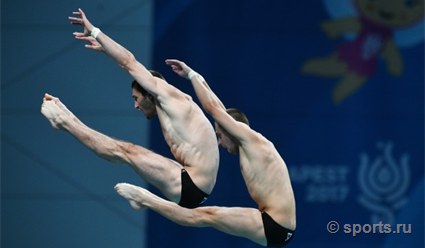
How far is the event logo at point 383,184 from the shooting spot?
938 centimetres

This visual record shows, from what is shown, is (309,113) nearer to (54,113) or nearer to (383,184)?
(383,184)

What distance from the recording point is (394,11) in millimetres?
9430

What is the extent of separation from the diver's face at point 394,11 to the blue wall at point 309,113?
0.09 metres

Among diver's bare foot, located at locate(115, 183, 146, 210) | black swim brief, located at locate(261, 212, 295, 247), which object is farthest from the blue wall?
black swim brief, located at locate(261, 212, 295, 247)

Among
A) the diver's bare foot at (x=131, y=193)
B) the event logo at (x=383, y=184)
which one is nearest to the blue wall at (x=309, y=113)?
the event logo at (x=383, y=184)

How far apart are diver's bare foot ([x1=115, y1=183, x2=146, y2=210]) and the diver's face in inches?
134

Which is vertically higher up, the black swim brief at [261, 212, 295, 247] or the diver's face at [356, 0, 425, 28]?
the diver's face at [356, 0, 425, 28]

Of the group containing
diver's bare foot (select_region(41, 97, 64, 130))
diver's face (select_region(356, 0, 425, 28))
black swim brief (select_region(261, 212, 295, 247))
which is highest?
diver's face (select_region(356, 0, 425, 28))

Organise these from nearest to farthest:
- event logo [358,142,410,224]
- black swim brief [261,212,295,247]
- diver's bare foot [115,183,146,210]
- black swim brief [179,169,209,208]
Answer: black swim brief [179,169,209,208]
black swim brief [261,212,295,247]
diver's bare foot [115,183,146,210]
event logo [358,142,410,224]

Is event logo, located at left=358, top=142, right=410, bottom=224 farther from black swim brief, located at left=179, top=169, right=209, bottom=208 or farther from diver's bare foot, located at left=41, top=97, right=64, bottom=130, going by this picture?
diver's bare foot, located at left=41, top=97, right=64, bottom=130

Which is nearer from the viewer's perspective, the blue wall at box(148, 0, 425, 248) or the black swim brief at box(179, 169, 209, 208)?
the black swim brief at box(179, 169, 209, 208)

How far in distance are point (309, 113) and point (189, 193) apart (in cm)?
255

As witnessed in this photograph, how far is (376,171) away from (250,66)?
1745 mm

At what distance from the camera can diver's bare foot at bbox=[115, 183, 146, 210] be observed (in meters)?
7.53
